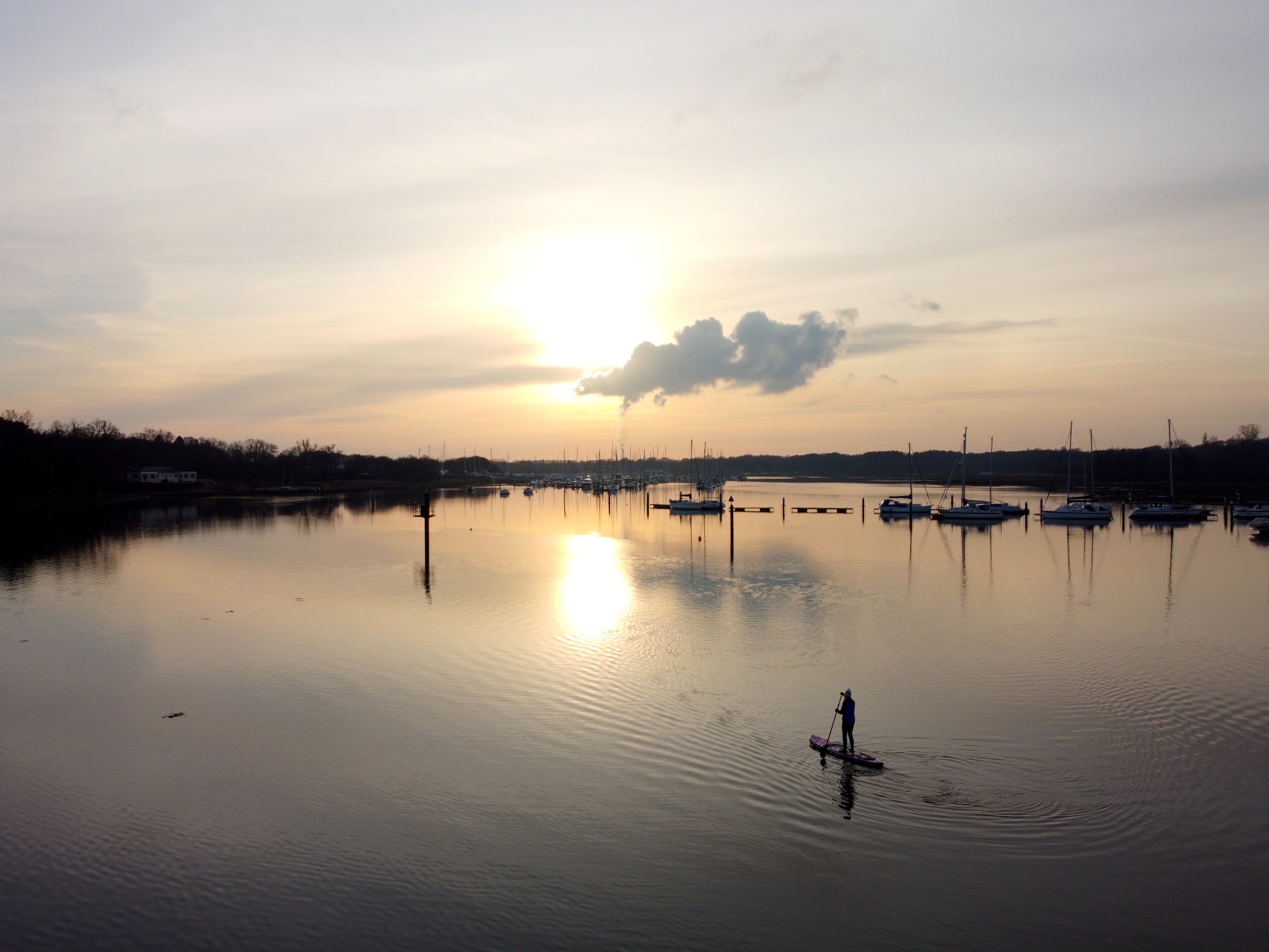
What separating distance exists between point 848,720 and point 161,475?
5326 inches

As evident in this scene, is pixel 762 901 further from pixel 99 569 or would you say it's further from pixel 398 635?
pixel 99 569

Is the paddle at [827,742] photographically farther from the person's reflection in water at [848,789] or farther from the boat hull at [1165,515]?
the boat hull at [1165,515]

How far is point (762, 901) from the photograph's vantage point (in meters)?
10.3

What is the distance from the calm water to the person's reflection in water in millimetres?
68

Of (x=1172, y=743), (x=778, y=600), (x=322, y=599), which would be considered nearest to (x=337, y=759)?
(x=1172, y=743)

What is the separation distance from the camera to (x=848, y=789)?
13438 mm

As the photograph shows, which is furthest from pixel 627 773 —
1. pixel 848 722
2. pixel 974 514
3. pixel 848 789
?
pixel 974 514

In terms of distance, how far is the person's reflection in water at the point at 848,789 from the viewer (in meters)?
12.8

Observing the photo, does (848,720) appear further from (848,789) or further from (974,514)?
(974,514)

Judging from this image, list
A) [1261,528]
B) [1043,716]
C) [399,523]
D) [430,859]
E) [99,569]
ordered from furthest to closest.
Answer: [399,523] → [1261,528] → [99,569] → [1043,716] → [430,859]

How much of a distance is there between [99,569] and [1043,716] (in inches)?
1688

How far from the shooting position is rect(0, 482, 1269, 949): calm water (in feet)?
33.0

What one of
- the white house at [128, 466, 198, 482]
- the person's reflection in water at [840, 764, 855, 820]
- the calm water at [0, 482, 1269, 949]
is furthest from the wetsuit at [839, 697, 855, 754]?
the white house at [128, 466, 198, 482]

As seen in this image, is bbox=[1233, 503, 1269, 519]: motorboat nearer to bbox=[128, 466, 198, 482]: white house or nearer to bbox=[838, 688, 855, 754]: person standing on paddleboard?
bbox=[838, 688, 855, 754]: person standing on paddleboard
